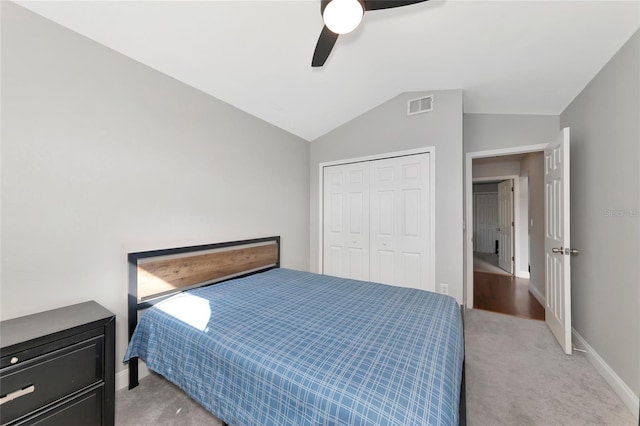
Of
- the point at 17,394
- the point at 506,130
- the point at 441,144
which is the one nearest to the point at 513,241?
the point at 506,130

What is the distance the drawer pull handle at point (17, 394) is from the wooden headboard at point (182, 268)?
2.14 ft

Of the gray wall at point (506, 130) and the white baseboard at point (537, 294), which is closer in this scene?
the gray wall at point (506, 130)

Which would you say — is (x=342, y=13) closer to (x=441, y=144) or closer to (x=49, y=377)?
(x=441, y=144)

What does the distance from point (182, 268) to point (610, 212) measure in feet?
11.4

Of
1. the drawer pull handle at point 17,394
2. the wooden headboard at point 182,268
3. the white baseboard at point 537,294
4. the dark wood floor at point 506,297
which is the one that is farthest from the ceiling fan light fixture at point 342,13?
the white baseboard at point 537,294

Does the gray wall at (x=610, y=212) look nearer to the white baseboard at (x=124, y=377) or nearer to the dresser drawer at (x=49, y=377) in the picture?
the dresser drawer at (x=49, y=377)

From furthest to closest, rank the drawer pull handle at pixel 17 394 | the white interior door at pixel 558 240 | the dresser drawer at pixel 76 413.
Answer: the white interior door at pixel 558 240
the dresser drawer at pixel 76 413
the drawer pull handle at pixel 17 394

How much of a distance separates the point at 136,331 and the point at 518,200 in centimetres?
602

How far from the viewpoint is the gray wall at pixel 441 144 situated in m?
2.73

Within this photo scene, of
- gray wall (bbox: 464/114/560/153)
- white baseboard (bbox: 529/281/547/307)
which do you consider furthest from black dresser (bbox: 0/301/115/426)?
white baseboard (bbox: 529/281/547/307)

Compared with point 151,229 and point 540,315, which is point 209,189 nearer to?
point 151,229

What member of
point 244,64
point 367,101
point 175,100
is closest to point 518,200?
point 367,101

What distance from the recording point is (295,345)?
1262mm

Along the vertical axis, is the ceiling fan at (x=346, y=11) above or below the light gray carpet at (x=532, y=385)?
above
